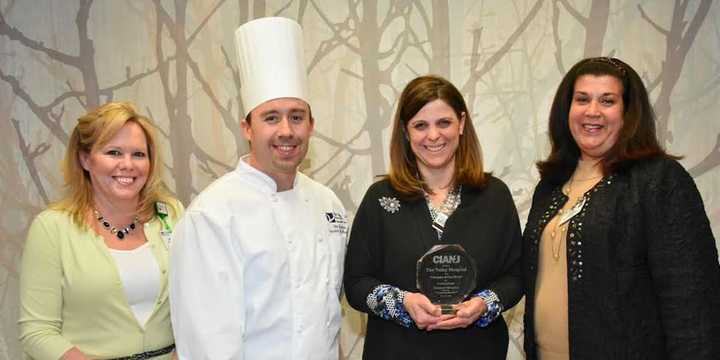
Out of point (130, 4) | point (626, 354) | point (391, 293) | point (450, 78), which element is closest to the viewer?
point (626, 354)

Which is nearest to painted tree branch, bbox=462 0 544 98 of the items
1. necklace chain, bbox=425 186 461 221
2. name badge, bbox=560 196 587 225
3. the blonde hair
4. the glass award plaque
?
necklace chain, bbox=425 186 461 221

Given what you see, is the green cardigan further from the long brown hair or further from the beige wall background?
the beige wall background

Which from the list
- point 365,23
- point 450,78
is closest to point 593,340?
point 450,78

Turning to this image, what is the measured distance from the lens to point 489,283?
1960mm

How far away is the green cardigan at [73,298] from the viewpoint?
1.94 meters

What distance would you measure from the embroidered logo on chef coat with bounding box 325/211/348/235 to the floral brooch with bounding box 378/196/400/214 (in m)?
0.19

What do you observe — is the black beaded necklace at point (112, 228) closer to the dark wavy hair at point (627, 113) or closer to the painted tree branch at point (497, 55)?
the dark wavy hair at point (627, 113)

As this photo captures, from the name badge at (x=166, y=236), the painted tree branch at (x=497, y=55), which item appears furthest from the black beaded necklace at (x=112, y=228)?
the painted tree branch at (x=497, y=55)

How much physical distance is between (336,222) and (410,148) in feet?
1.20

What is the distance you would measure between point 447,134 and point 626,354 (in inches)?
32.9

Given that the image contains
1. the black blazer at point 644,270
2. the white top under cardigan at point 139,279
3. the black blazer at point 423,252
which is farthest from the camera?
the white top under cardigan at point 139,279

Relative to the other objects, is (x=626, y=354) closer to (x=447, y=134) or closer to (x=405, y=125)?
(x=447, y=134)

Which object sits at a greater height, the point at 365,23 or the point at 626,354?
the point at 365,23

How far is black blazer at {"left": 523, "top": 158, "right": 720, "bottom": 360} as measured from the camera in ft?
5.40
